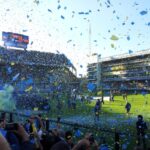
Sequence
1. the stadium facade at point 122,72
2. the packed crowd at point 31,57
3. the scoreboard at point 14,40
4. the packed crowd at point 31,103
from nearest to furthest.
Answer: the packed crowd at point 31,103
the packed crowd at point 31,57
the scoreboard at point 14,40
the stadium facade at point 122,72

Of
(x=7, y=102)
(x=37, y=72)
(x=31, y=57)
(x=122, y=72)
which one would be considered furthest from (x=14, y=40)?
(x=122, y=72)

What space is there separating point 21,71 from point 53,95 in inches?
633

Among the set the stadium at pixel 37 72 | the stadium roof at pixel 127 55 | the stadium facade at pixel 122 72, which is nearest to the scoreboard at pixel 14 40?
the stadium at pixel 37 72

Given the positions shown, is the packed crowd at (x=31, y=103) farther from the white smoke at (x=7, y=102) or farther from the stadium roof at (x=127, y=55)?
the stadium roof at (x=127, y=55)

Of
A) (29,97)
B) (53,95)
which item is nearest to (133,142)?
(29,97)

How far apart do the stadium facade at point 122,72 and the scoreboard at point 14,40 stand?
22343mm

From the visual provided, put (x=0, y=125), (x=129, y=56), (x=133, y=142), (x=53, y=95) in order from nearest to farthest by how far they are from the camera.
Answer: (x=0, y=125)
(x=133, y=142)
(x=53, y=95)
(x=129, y=56)

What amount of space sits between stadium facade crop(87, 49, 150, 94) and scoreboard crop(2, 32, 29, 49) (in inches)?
880

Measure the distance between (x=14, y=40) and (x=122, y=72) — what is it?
39099 millimetres

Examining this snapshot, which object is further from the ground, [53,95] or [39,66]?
[39,66]

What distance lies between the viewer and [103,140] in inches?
560

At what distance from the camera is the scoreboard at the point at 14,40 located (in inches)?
2523

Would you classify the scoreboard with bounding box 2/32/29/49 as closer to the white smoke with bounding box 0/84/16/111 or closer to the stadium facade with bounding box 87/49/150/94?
the stadium facade with bounding box 87/49/150/94

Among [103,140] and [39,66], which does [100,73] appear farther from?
[103,140]
